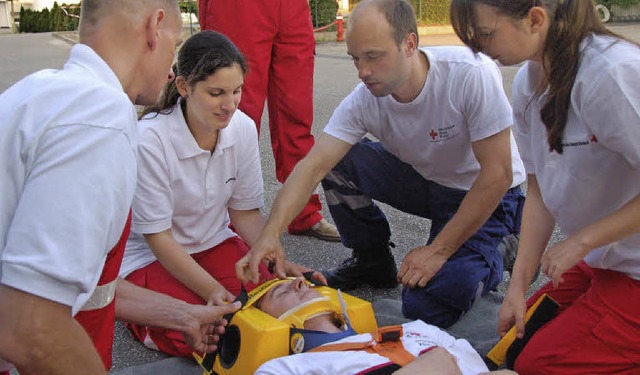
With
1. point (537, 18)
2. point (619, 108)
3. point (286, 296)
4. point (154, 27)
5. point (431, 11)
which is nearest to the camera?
point (154, 27)

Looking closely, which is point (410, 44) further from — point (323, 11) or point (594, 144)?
point (323, 11)

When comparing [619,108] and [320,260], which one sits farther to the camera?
[320,260]

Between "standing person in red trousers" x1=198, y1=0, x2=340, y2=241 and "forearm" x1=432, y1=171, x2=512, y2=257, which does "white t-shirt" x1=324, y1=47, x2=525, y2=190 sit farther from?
"standing person in red trousers" x1=198, y1=0, x2=340, y2=241

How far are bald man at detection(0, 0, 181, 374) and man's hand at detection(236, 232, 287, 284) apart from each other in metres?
1.27

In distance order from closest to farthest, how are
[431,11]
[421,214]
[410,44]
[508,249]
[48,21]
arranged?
[410,44] → [508,249] → [421,214] → [431,11] → [48,21]

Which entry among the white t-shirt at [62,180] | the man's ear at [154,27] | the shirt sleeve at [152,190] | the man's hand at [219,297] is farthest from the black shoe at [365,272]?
the white t-shirt at [62,180]

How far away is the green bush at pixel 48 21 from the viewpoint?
26469mm

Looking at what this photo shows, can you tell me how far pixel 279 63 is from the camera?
418cm

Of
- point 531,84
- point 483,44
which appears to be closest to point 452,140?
point 531,84

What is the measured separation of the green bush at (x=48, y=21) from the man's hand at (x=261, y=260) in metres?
25.0

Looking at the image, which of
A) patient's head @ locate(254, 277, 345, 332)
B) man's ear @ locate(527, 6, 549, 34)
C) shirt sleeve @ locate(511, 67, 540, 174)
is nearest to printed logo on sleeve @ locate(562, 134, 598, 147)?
shirt sleeve @ locate(511, 67, 540, 174)

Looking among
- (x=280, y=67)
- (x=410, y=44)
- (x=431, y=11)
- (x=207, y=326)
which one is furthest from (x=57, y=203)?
(x=431, y=11)

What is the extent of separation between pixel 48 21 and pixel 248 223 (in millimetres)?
26010

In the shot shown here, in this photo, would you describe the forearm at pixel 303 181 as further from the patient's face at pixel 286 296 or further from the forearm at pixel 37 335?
the forearm at pixel 37 335
